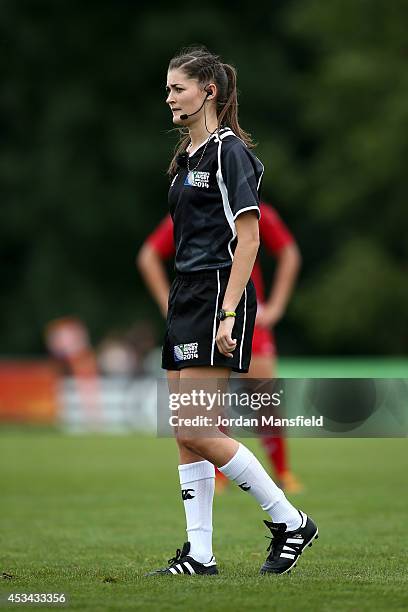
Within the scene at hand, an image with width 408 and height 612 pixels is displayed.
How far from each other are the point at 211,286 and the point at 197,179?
0.49 m

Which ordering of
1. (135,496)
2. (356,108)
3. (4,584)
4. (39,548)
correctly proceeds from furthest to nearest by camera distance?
1. (356,108)
2. (135,496)
3. (39,548)
4. (4,584)

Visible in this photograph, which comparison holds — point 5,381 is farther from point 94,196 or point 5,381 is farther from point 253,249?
point 253,249

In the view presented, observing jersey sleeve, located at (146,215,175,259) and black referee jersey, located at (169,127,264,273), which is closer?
black referee jersey, located at (169,127,264,273)

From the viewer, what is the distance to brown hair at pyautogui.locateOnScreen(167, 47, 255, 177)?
607cm

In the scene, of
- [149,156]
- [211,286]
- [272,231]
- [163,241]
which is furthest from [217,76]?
[149,156]

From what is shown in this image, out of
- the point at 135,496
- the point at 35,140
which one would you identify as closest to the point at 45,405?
the point at 135,496

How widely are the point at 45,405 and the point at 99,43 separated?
1907cm

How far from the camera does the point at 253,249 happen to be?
5.86 metres

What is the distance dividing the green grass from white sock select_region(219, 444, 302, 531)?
0.91 ft

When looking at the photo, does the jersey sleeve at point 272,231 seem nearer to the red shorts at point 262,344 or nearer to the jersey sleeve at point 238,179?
the red shorts at point 262,344

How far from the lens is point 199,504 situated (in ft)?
20.1

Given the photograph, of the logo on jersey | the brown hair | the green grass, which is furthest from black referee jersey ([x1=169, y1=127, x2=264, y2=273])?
the green grass

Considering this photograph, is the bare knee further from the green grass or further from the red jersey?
the red jersey

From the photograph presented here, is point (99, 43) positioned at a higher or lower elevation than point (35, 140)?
higher
